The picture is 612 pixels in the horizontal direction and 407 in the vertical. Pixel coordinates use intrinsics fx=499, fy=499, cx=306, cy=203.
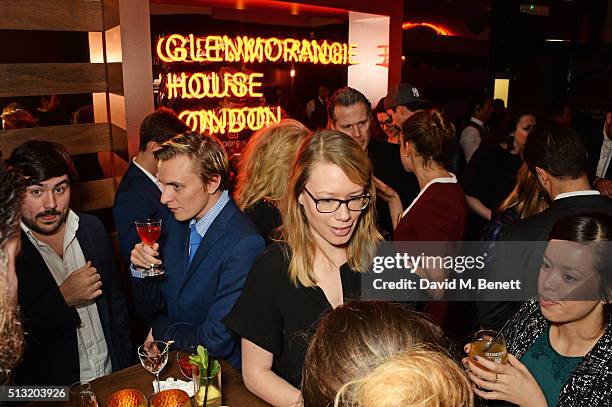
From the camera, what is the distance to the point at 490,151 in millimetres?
4105

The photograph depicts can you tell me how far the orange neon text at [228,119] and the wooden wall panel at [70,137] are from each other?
1109 millimetres

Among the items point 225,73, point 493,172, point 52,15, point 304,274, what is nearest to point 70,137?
point 52,15

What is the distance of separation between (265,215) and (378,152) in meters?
1.47

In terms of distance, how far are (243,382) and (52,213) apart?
123 centimetres

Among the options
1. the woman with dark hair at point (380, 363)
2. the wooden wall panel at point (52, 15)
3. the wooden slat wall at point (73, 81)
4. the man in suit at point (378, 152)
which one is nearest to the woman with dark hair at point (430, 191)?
the man in suit at point (378, 152)

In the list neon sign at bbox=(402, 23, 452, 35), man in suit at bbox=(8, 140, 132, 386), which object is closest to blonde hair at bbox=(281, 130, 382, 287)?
man in suit at bbox=(8, 140, 132, 386)

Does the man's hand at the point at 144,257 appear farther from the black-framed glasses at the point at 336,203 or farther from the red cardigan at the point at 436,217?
the red cardigan at the point at 436,217

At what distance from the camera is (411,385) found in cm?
90

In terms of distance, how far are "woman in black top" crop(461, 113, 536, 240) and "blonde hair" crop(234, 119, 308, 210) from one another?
5.96ft

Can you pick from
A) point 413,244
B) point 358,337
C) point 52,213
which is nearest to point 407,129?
point 413,244

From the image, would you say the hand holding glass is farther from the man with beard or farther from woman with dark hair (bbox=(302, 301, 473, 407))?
the man with beard

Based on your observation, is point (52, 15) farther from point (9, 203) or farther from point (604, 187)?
point (604, 187)

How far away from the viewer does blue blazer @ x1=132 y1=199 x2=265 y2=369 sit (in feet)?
6.77

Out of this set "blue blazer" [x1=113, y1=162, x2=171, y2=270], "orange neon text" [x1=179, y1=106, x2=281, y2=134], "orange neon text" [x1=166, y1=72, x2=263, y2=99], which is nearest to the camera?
"blue blazer" [x1=113, y1=162, x2=171, y2=270]
